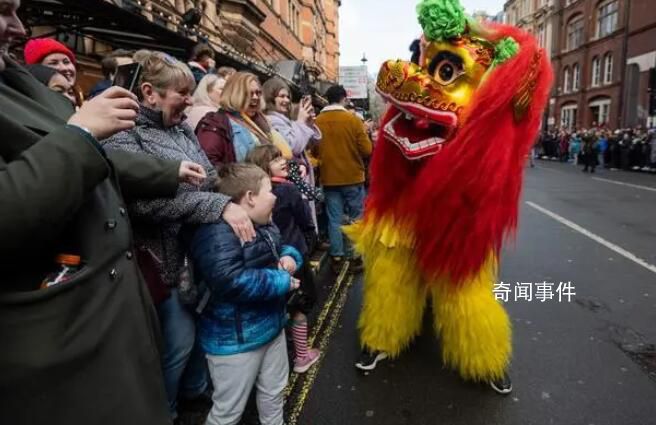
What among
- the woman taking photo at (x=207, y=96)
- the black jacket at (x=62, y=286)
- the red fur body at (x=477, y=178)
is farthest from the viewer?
the woman taking photo at (x=207, y=96)

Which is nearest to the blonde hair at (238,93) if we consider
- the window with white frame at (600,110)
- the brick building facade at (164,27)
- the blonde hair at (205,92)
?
the blonde hair at (205,92)

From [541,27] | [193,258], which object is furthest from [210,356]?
[541,27]

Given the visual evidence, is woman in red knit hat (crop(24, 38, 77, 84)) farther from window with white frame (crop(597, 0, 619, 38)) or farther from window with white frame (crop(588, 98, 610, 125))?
window with white frame (crop(597, 0, 619, 38))

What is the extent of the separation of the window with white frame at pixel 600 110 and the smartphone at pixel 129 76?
1176 inches

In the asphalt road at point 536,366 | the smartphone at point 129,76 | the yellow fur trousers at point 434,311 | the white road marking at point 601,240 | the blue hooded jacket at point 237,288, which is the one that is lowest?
the asphalt road at point 536,366

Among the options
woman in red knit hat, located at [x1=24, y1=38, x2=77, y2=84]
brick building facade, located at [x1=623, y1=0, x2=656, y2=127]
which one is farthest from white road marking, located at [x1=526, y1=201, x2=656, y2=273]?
brick building facade, located at [x1=623, y1=0, x2=656, y2=127]

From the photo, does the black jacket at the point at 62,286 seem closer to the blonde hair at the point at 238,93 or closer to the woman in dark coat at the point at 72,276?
the woman in dark coat at the point at 72,276

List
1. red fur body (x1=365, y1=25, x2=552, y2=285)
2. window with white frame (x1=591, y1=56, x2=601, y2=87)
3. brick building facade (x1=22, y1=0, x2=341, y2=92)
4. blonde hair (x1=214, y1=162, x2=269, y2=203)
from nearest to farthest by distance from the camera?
blonde hair (x1=214, y1=162, x2=269, y2=203), red fur body (x1=365, y1=25, x2=552, y2=285), brick building facade (x1=22, y1=0, x2=341, y2=92), window with white frame (x1=591, y1=56, x2=601, y2=87)

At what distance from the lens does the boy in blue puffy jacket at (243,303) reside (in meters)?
1.81

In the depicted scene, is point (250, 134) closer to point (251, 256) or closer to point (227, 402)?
point (251, 256)

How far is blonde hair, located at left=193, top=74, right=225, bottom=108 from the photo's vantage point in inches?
130

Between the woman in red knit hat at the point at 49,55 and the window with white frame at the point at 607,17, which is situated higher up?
the window with white frame at the point at 607,17

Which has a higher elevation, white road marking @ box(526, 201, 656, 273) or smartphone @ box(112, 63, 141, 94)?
smartphone @ box(112, 63, 141, 94)

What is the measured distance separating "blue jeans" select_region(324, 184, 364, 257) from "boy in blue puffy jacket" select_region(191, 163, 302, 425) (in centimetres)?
273
